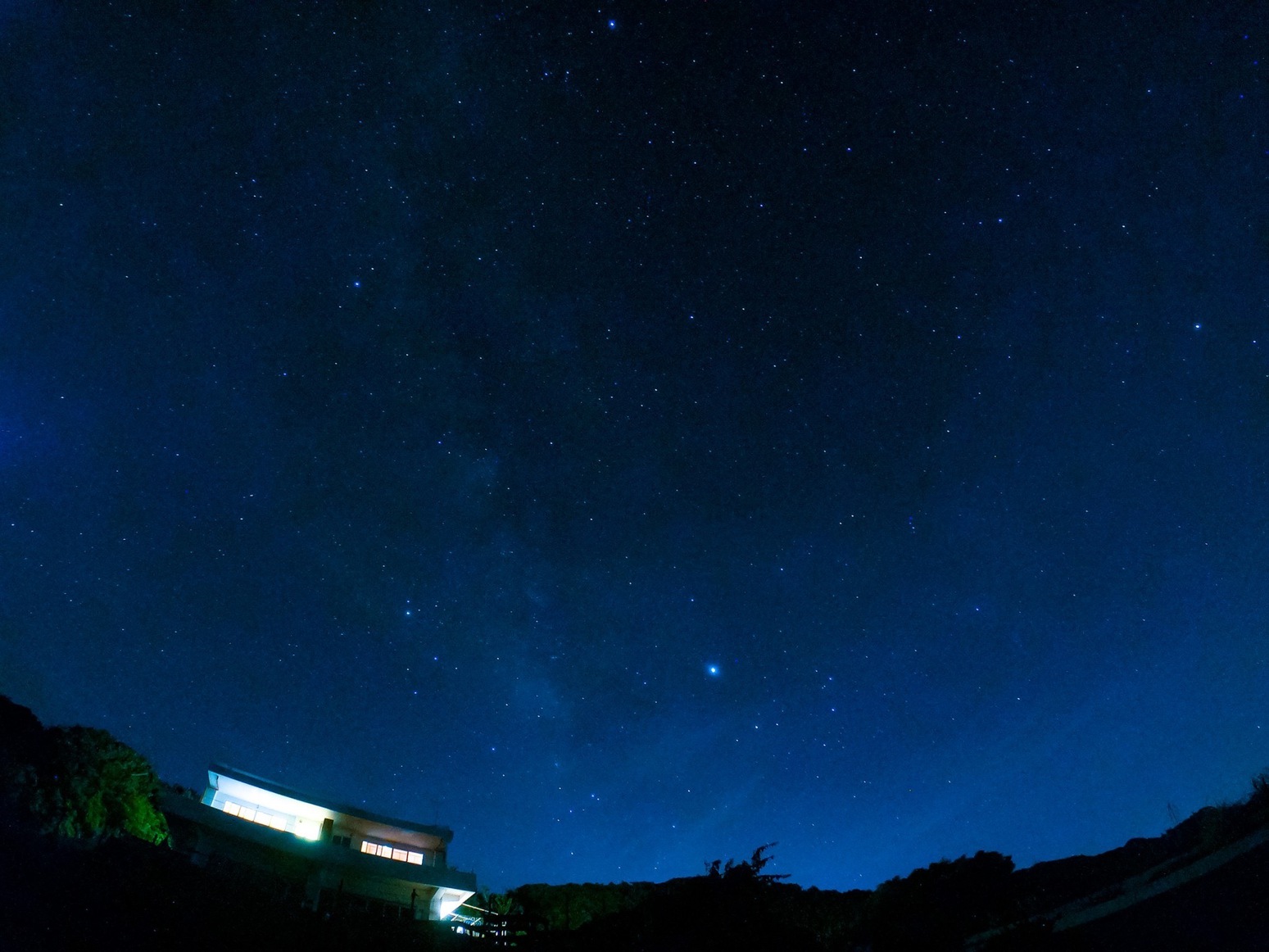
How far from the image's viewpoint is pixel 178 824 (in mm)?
28156

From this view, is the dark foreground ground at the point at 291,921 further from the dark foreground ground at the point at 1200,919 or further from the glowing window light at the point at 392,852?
the glowing window light at the point at 392,852

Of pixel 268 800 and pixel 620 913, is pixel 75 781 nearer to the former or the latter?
pixel 268 800

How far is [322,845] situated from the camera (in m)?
31.2

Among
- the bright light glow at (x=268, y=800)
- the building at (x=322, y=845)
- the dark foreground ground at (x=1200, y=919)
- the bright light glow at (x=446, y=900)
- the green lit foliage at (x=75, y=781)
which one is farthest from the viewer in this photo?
the bright light glow at (x=446, y=900)

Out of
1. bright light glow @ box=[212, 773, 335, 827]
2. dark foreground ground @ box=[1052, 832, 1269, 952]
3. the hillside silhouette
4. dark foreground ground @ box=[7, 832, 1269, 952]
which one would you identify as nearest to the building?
bright light glow @ box=[212, 773, 335, 827]

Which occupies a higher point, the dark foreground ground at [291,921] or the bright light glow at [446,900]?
the bright light glow at [446,900]

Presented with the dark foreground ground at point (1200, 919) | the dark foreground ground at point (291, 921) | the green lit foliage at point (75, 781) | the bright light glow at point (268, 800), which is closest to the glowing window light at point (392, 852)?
the bright light glow at point (268, 800)

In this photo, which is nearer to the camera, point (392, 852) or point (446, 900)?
point (446, 900)

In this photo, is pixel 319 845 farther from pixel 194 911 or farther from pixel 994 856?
pixel 994 856

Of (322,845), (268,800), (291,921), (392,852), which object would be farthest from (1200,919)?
(268,800)

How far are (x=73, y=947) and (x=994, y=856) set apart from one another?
→ 25.2 m

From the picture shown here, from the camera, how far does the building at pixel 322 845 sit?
94.4ft

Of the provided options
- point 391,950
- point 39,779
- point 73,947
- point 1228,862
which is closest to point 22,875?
point 73,947

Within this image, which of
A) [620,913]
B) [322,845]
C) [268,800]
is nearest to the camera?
[620,913]
